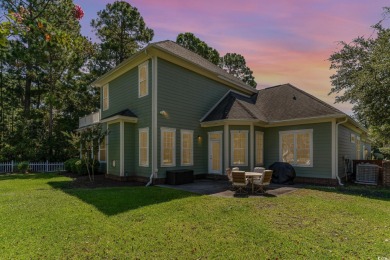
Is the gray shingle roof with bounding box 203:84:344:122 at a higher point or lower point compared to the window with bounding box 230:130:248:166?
higher

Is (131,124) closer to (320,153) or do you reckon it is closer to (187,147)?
(187,147)

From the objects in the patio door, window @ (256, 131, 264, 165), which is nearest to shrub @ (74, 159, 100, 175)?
the patio door

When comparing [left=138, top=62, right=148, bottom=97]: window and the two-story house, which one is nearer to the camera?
the two-story house

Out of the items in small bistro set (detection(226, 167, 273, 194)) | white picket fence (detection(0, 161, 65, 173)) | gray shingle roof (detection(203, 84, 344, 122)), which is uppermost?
gray shingle roof (detection(203, 84, 344, 122))

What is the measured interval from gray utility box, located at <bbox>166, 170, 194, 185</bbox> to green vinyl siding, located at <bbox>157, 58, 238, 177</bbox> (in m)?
0.45

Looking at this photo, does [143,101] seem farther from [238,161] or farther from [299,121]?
[299,121]

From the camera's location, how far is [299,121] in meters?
12.1

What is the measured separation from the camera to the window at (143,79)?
1158cm

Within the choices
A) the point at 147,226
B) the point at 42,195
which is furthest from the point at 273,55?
the point at 42,195

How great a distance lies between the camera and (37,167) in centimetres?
1833

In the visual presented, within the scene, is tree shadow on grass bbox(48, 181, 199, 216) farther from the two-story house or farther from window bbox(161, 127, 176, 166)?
window bbox(161, 127, 176, 166)

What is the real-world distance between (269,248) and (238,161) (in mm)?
8374

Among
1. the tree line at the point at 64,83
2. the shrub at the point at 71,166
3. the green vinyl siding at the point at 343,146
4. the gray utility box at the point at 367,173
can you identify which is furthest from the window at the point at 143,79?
the tree line at the point at 64,83

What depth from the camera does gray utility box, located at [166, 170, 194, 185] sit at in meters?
10.8
